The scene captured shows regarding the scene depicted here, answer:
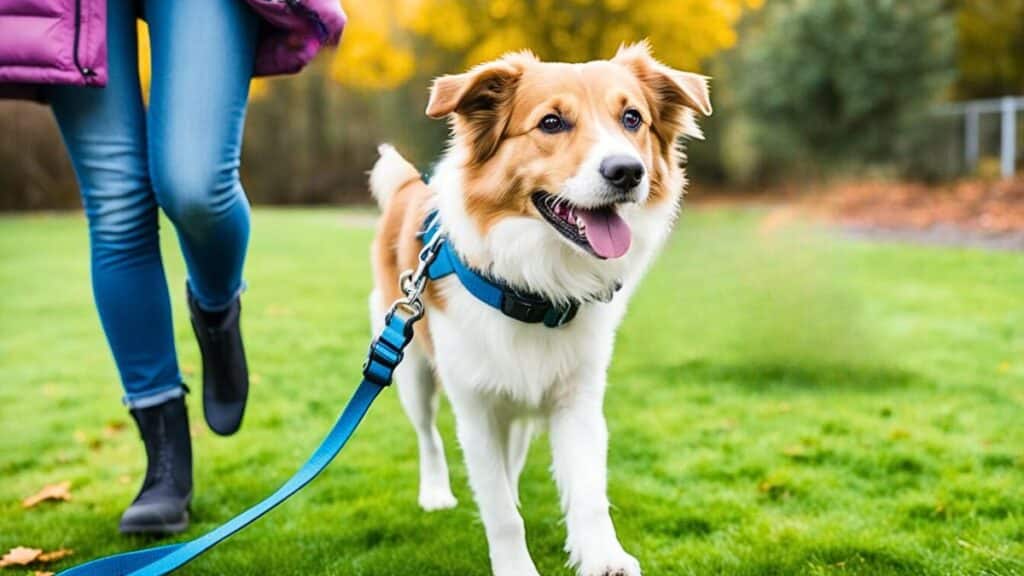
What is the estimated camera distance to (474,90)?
2.76m

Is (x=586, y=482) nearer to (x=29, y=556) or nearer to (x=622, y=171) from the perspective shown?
(x=622, y=171)

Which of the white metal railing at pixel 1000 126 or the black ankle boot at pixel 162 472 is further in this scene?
the white metal railing at pixel 1000 126

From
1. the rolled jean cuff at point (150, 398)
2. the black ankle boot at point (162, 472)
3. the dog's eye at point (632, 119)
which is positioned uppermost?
the dog's eye at point (632, 119)

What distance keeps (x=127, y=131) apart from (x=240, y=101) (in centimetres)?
33

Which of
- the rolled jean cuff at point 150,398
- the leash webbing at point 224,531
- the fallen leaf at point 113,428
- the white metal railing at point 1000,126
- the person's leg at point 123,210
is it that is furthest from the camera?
the white metal railing at point 1000,126

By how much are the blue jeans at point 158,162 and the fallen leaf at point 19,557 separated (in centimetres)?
54

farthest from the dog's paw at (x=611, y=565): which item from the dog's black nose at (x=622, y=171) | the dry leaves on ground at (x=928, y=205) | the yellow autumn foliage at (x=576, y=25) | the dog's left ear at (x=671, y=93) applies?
the yellow autumn foliage at (x=576, y=25)

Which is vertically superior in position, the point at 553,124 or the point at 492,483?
the point at 553,124

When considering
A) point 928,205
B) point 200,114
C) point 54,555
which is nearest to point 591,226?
point 200,114

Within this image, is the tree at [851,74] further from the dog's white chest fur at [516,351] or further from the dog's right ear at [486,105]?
the dog's white chest fur at [516,351]

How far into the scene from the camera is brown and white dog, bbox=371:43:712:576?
2549 mm

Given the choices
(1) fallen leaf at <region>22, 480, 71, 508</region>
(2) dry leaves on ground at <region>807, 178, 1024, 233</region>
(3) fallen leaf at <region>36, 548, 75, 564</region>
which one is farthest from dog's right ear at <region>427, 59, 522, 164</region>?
(2) dry leaves on ground at <region>807, 178, 1024, 233</region>

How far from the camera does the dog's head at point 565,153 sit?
8.36 ft

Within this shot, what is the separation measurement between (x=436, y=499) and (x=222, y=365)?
880mm
